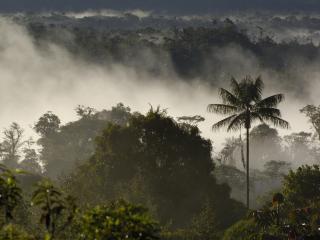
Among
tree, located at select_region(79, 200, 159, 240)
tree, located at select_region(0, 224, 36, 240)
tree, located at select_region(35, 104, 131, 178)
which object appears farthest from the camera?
tree, located at select_region(35, 104, 131, 178)

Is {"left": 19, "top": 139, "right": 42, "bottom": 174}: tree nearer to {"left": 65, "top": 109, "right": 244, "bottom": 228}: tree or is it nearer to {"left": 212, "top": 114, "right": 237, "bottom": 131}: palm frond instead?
{"left": 65, "top": 109, "right": 244, "bottom": 228}: tree

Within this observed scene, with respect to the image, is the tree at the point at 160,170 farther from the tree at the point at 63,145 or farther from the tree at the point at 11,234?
the tree at the point at 63,145

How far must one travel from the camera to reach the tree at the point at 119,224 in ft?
68.5

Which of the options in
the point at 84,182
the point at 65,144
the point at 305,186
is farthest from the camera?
the point at 65,144

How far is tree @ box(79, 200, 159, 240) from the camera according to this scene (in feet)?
68.5

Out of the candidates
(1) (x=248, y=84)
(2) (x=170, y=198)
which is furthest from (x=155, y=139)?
(1) (x=248, y=84)

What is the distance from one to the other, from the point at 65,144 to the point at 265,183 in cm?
5385

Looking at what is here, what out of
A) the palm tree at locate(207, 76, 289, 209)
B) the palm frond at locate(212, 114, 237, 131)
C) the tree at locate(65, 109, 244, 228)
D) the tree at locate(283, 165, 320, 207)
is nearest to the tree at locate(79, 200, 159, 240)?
the tree at locate(283, 165, 320, 207)

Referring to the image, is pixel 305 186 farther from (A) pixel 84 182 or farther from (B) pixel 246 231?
(A) pixel 84 182

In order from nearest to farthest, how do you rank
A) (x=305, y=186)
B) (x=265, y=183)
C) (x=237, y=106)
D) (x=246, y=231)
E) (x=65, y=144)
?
(x=246, y=231)
(x=305, y=186)
(x=237, y=106)
(x=265, y=183)
(x=65, y=144)

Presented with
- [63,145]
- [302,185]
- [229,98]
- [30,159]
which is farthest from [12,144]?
[302,185]

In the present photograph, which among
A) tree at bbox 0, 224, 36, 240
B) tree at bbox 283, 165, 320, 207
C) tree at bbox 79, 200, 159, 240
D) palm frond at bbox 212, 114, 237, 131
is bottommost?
tree at bbox 0, 224, 36, 240

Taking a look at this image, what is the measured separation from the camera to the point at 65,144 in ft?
636

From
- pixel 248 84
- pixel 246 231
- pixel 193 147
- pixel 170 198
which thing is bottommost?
pixel 246 231
